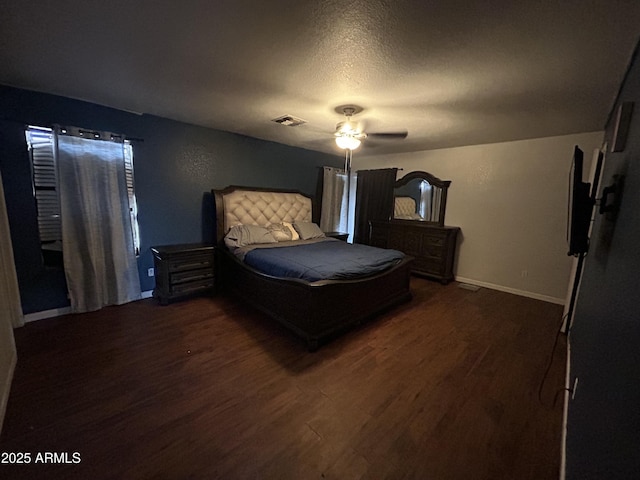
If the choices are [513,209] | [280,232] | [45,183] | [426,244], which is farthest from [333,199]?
[45,183]

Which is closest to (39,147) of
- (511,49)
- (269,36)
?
(269,36)

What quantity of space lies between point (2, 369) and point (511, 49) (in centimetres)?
383

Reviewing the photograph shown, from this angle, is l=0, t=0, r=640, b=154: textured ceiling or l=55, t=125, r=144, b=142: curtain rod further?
l=55, t=125, r=144, b=142: curtain rod

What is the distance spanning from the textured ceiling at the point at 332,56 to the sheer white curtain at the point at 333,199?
2.37 metres

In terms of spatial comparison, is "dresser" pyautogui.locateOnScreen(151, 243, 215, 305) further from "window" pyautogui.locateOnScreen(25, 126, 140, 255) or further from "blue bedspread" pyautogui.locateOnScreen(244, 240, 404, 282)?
"window" pyautogui.locateOnScreen(25, 126, 140, 255)

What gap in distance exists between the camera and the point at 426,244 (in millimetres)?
4441

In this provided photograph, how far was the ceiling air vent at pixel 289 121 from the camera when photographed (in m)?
2.97

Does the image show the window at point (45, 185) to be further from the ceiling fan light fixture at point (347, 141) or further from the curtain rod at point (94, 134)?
the ceiling fan light fixture at point (347, 141)

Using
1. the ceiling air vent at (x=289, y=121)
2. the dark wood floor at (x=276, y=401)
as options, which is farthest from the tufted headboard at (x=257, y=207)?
the dark wood floor at (x=276, y=401)

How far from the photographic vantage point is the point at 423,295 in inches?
146

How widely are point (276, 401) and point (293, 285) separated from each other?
98 cm

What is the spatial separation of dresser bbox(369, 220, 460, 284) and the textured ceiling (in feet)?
6.33

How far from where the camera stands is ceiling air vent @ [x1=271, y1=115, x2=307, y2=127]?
297 centimetres

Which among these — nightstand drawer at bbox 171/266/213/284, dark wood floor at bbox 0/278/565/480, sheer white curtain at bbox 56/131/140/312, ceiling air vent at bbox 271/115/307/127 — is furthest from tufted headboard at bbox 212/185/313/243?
dark wood floor at bbox 0/278/565/480
